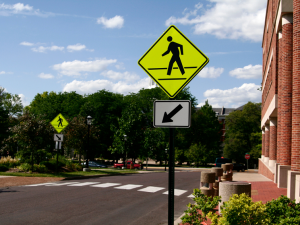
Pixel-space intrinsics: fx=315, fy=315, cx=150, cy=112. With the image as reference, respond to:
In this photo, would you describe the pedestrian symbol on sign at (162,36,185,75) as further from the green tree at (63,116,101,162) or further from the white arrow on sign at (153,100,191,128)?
the green tree at (63,116,101,162)

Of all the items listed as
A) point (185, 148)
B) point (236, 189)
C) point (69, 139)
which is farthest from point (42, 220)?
point (185, 148)

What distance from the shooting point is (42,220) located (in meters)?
8.32

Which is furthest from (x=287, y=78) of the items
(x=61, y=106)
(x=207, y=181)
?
(x=61, y=106)

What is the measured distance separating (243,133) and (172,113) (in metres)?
69.5

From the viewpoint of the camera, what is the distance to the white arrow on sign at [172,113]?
4625mm

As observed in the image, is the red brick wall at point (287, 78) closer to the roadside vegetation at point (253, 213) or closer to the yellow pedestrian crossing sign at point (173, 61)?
the roadside vegetation at point (253, 213)

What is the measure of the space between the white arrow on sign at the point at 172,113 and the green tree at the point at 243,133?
65282 mm

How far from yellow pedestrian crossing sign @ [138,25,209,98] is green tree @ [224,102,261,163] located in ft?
213

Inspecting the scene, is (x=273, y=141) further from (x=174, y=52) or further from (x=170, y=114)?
(x=170, y=114)

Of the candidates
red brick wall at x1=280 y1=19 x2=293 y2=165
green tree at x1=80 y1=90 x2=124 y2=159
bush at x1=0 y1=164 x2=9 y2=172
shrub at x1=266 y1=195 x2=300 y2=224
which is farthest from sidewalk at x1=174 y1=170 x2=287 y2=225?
green tree at x1=80 y1=90 x2=124 y2=159

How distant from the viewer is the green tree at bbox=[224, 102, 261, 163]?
68.9 metres

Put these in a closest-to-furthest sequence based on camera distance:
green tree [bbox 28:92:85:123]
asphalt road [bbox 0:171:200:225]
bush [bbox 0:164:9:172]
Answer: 1. asphalt road [bbox 0:171:200:225]
2. bush [bbox 0:164:9:172]
3. green tree [bbox 28:92:85:123]

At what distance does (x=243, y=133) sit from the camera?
70812 mm

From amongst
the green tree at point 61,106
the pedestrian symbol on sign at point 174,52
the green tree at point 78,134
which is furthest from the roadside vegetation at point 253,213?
the green tree at point 61,106
